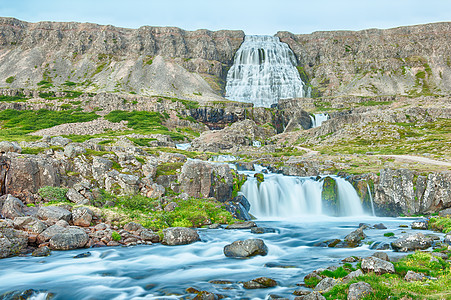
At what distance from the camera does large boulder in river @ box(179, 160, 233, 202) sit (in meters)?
32.4

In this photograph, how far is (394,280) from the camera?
502 inches

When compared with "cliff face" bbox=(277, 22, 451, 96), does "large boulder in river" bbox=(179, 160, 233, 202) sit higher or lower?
lower

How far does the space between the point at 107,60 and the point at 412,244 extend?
18455 cm

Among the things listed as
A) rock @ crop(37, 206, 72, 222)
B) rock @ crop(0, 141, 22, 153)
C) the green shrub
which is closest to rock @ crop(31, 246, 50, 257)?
rock @ crop(37, 206, 72, 222)

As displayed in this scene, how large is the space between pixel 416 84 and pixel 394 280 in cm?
18107

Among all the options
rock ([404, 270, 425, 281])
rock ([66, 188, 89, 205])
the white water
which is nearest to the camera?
rock ([404, 270, 425, 281])

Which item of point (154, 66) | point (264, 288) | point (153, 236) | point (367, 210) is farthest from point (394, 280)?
point (154, 66)

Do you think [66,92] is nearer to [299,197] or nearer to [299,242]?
[299,197]

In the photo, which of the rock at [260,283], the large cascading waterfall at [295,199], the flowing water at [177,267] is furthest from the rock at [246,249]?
the large cascading waterfall at [295,199]

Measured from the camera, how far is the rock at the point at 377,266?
45.8ft

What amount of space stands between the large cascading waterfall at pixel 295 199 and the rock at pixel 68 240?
20.6 metres

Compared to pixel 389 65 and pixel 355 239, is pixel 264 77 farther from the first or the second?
pixel 355 239

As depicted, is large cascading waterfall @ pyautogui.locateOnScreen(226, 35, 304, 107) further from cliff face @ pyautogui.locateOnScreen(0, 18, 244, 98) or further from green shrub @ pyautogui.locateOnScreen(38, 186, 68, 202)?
green shrub @ pyautogui.locateOnScreen(38, 186, 68, 202)

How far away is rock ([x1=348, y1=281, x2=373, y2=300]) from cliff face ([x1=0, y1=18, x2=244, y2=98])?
494 ft
